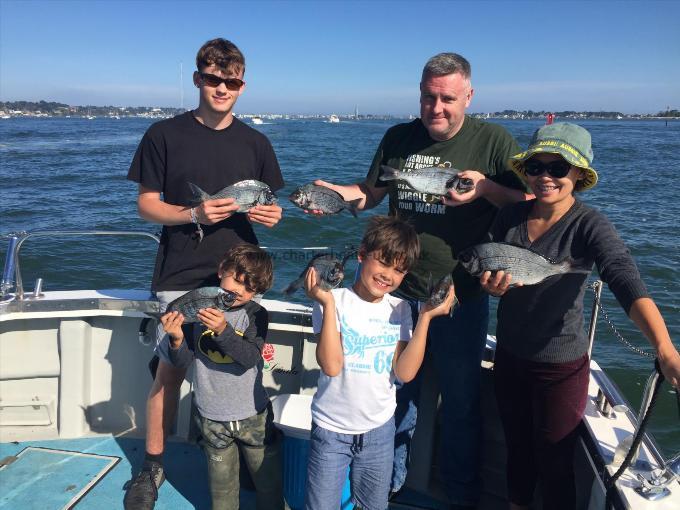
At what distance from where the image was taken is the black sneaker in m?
3.40

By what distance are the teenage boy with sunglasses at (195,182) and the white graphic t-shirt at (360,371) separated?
3.04ft

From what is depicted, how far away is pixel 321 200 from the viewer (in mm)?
3609

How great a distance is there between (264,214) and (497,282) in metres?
1.52

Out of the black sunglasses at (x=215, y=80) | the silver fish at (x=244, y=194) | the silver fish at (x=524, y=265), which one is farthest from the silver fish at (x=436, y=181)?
the black sunglasses at (x=215, y=80)

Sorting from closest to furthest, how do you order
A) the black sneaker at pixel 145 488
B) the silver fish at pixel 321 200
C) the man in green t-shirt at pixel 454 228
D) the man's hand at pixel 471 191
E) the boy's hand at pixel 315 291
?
the boy's hand at pixel 315 291
the man's hand at pixel 471 191
the man in green t-shirt at pixel 454 228
the black sneaker at pixel 145 488
the silver fish at pixel 321 200

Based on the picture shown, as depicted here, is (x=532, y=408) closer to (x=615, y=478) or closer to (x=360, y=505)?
(x=615, y=478)

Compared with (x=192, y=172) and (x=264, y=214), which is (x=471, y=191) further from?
(x=192, y=172)

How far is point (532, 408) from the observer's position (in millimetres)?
2916

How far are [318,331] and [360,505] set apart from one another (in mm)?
1035

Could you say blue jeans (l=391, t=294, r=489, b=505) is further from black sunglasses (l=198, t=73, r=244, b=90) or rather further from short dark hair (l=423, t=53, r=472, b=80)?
black sunglasses (l=198, t=73, r=244, b=90)

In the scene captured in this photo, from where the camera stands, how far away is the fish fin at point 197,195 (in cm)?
310

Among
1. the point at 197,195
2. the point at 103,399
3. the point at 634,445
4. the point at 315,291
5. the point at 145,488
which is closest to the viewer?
the point at 634,445

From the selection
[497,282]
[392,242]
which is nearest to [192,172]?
[392,242]

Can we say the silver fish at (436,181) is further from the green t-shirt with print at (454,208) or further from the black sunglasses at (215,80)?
the black sunglasses at (215,80)
